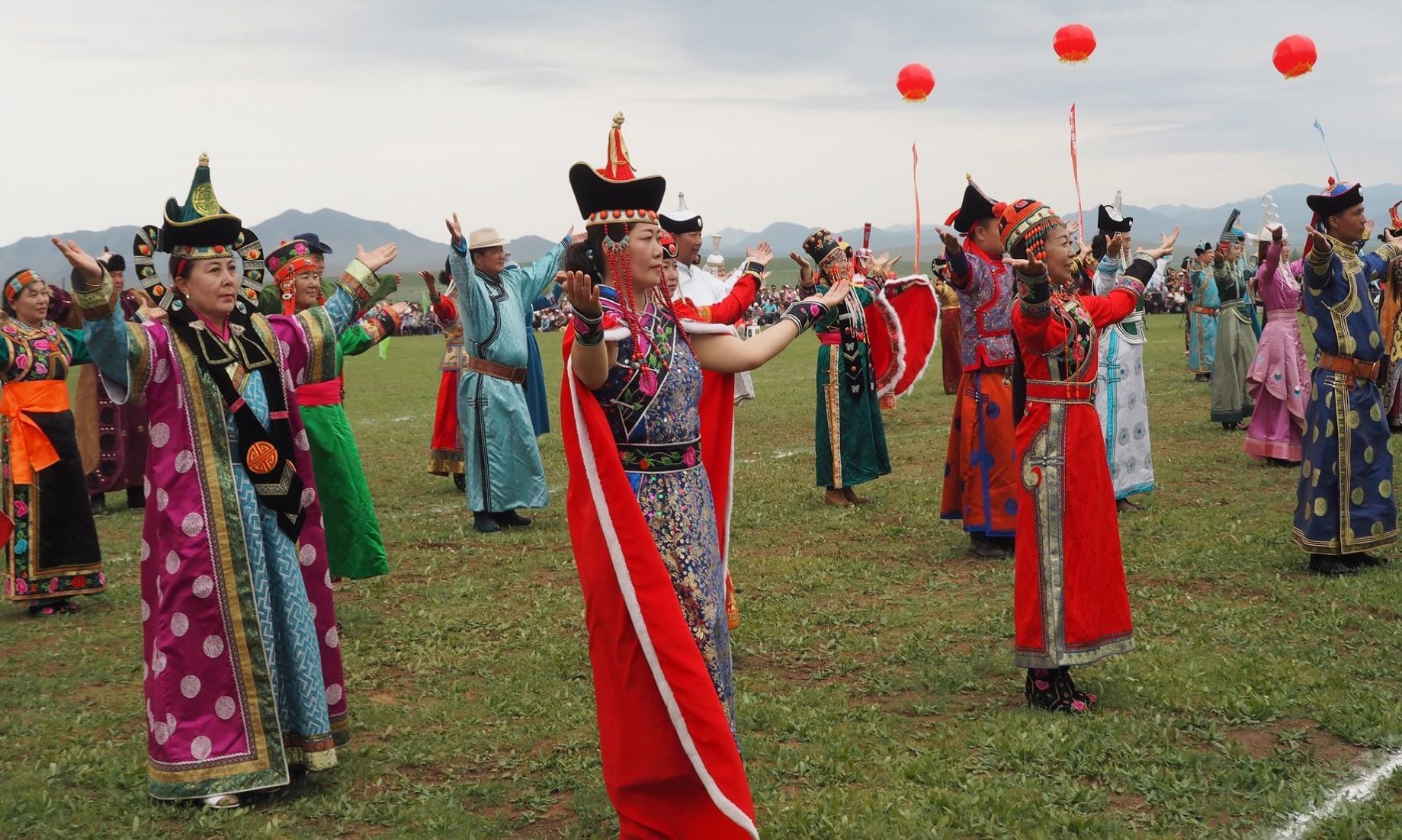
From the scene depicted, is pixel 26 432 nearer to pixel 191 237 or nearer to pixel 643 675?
pixel 191 237

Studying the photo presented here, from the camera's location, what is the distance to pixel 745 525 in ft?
31.0

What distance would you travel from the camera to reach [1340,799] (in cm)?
429

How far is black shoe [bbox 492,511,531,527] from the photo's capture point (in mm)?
9714

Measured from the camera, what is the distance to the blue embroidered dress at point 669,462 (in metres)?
3.91

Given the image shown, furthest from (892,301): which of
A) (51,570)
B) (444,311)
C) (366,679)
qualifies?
(51,570)

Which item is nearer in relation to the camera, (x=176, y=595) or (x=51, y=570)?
(x=176, y=595)

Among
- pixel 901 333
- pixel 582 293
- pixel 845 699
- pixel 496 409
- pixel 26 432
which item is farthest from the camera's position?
pixel 901 333

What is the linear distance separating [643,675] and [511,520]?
20.0ft

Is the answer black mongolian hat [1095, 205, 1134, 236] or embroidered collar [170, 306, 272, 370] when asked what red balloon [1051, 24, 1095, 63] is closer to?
black mongolian hat [1095, 205, 1134, 236]

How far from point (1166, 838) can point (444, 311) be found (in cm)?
759

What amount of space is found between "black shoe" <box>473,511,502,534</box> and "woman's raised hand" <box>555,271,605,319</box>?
20.1ft

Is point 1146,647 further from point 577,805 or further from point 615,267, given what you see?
point 615,267

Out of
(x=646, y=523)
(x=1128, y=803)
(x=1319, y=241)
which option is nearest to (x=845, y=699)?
(x=1128, y=803)

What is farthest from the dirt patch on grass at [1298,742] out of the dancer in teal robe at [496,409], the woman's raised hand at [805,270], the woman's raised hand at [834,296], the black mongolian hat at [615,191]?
the dancer in teal robe at [496,409]
